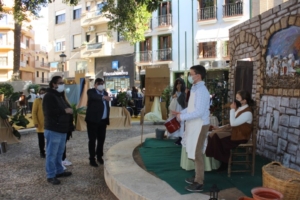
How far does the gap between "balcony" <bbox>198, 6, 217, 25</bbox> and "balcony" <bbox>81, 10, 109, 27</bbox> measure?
9187 mm

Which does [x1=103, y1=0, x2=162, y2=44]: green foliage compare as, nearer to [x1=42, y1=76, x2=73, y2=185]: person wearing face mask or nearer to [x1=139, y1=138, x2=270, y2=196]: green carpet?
[x1=139, y1=138, x2=270, y2=196]: green carpet

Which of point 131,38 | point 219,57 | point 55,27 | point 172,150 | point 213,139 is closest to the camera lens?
point 213,139

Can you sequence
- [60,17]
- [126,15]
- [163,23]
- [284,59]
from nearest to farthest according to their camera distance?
[284,59], [126,15], [163,23], [60,17]

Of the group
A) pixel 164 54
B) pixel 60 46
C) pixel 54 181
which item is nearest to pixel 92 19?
pixel 60 46

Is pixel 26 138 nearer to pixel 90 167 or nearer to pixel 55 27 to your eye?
pixel 90 167

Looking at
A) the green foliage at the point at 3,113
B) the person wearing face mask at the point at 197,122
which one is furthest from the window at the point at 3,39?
the person wearing face mask at the point at 197,122

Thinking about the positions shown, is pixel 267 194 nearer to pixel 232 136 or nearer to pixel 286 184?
pixel 286 184

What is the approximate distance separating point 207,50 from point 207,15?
253cm

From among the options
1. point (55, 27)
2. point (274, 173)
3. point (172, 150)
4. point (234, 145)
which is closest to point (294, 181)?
point (274, 173)

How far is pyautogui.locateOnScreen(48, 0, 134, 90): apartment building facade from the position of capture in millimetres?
26422

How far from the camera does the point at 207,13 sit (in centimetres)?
2141

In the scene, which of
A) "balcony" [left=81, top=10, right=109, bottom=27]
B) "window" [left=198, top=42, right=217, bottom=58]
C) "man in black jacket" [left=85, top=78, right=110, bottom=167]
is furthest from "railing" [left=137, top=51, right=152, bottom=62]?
"man in black jacket" [left=85, top=78, right=110, bottom=167]

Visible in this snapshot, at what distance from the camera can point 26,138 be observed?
906 centimetres

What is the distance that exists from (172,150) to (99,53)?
72.6ft
